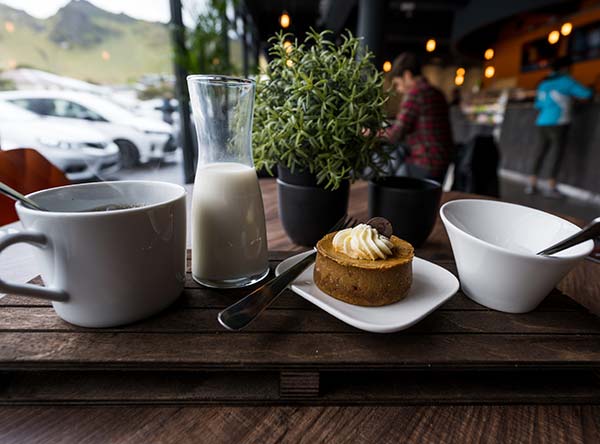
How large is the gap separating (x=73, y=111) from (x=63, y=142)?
207 mm

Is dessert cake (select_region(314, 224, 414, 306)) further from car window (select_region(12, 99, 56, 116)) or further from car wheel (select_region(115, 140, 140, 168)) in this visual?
car wheel (select_region(115, 140, 140, 168))

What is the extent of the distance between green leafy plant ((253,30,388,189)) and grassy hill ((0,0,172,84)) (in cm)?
171

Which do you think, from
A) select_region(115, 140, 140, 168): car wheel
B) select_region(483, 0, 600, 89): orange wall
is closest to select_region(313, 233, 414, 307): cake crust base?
select_region(115, 140, 140, 168): car wheel

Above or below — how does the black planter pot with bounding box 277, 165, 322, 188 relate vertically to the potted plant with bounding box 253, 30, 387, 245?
below

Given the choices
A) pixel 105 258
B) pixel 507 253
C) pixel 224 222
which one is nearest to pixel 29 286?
pixel 105 258

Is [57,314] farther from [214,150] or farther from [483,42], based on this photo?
[483,42]

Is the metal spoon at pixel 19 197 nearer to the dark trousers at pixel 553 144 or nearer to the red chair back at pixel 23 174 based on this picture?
the red chair back at pixel 23 174

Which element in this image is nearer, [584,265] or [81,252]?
[81,252]

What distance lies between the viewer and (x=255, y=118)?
0.86 meters

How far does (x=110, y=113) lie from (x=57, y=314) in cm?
234

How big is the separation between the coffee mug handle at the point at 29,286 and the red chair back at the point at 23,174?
0.79m

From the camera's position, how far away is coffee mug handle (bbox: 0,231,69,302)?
0.46m

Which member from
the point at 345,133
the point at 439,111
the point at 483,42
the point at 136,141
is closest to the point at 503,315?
the point at 345,133

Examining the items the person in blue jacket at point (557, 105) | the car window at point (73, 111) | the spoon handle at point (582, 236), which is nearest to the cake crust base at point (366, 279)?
the spoon handle at point (582, 236)
